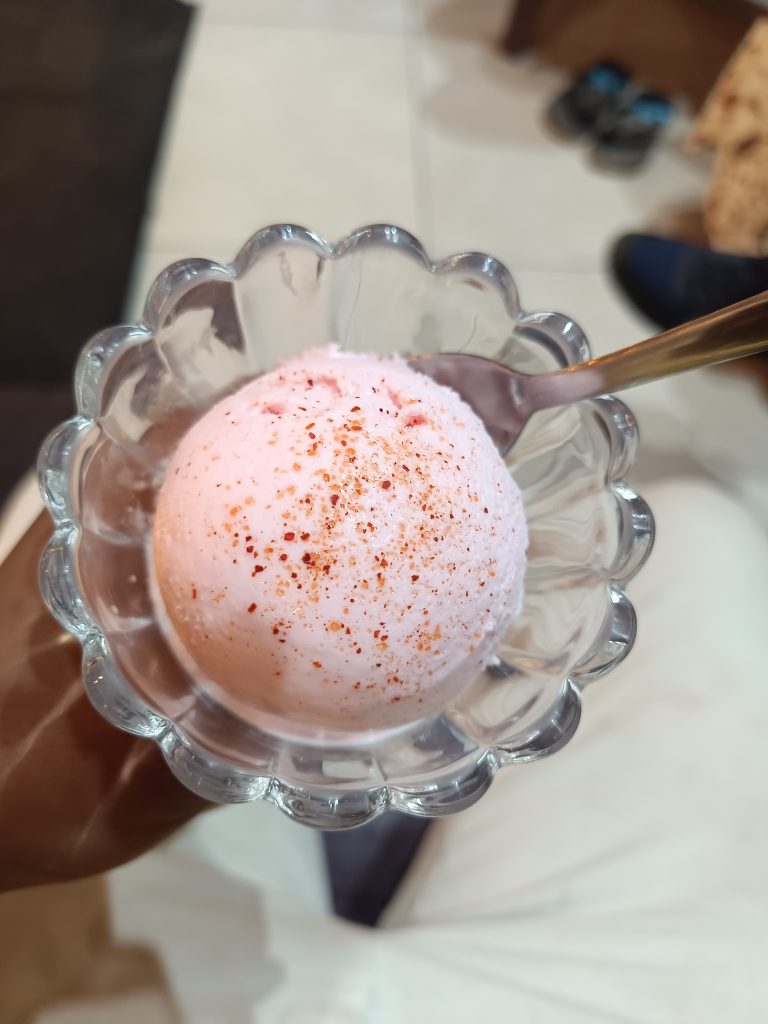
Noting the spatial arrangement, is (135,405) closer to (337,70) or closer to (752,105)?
(752,105)

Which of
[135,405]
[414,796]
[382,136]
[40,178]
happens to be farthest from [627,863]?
[382,136]

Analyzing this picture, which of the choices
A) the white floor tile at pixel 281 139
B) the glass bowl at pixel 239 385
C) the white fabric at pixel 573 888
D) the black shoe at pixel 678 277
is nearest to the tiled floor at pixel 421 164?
the white floor tile at pixel 281 139

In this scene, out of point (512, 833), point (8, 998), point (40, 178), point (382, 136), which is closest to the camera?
point (8, 998)

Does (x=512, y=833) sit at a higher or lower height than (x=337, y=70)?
lower

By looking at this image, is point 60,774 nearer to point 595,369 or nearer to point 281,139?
point 595,369

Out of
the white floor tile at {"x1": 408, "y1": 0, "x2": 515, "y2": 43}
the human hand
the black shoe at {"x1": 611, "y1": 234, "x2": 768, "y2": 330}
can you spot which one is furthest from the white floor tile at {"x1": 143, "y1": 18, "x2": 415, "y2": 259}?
the human hand

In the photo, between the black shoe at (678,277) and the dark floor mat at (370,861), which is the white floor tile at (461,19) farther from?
the dark floor mat at (370,861)

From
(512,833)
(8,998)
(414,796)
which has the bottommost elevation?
(8,998)
